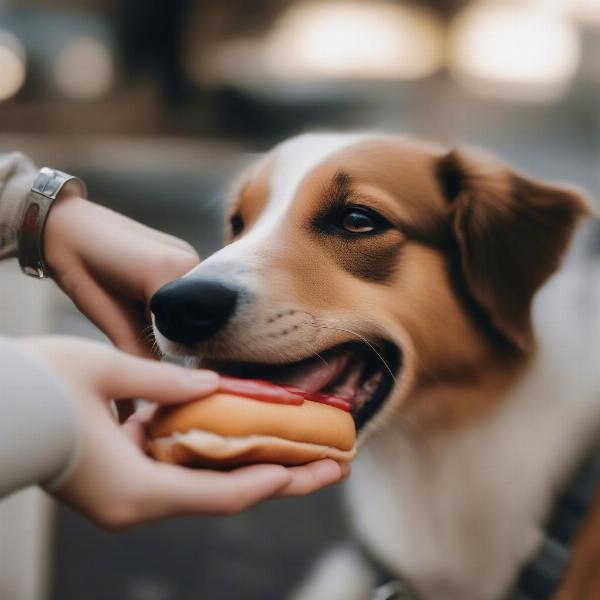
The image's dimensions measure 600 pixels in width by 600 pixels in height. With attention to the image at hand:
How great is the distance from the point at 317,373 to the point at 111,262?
7.1 inches

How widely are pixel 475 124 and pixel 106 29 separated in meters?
2.01

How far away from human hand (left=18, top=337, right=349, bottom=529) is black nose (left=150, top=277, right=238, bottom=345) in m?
0.07

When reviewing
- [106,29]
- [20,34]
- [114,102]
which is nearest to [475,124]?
[20,34]

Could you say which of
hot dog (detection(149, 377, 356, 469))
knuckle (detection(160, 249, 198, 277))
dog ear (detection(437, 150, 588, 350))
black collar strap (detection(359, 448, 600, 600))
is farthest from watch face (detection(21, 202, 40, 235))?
black collar strap (detection(359, 448, 600, 600))

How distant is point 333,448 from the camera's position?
55cm

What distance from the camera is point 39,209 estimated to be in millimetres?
607

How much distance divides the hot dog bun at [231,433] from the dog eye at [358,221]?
20cm

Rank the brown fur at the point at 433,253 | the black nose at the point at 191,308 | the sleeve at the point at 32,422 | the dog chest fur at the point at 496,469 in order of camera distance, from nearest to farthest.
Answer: the sleeve at the point at 32,422 < the black nose at the point at 191,308 < the brown fur at the point at 433,253 < the dog chest fur at the point at 496,469

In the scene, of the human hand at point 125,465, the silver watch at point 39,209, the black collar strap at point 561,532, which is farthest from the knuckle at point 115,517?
the black collar strap at point 561,532

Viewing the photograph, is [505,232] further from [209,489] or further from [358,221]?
[209,489]

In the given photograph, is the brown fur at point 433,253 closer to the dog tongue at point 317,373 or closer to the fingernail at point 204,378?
the dog tongue at point 317,373

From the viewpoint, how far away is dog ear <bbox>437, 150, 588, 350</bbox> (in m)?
0.71

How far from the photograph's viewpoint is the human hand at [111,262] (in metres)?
0.60

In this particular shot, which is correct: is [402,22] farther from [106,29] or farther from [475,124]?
[106,29]
